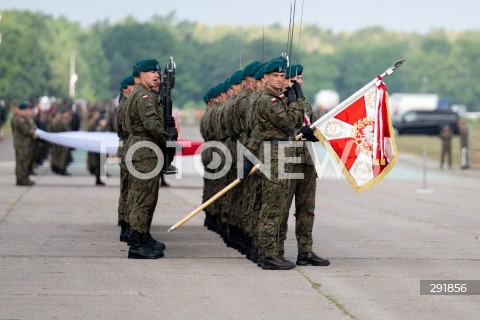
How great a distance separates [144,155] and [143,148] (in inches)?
4.2

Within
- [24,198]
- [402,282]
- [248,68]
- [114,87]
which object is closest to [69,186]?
[24,198]

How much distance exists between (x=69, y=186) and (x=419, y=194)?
23.8 ft

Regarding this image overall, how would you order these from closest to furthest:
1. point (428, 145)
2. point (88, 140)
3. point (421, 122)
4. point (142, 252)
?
point (142, 252)
point (88, 140)
point (428, 145)
point (421, 122)

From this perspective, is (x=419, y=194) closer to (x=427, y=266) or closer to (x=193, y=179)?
(x=193, y=179)

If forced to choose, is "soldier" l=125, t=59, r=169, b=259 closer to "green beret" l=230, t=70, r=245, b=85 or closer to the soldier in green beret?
"green beret" l=230, t=70, r=245, b=85

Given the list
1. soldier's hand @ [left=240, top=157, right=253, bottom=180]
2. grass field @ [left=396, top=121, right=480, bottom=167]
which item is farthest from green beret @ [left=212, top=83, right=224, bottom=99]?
grass field @ [left=396, top=121, right=480, bottom=167]

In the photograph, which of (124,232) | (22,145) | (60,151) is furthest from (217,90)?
(60,151)

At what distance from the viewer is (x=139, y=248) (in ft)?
46.4

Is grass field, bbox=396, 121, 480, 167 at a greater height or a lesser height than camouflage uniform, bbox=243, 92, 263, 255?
lesser

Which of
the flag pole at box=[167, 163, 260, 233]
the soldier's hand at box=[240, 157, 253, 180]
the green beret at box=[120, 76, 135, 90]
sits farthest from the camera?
the green beret at box=[120, 76, 135, 90]

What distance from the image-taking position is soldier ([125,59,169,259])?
14.0 meters

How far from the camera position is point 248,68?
14.9 metres

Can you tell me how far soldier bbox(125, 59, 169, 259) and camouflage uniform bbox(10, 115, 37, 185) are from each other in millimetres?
14595

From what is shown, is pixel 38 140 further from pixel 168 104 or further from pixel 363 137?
pixel 363 137
